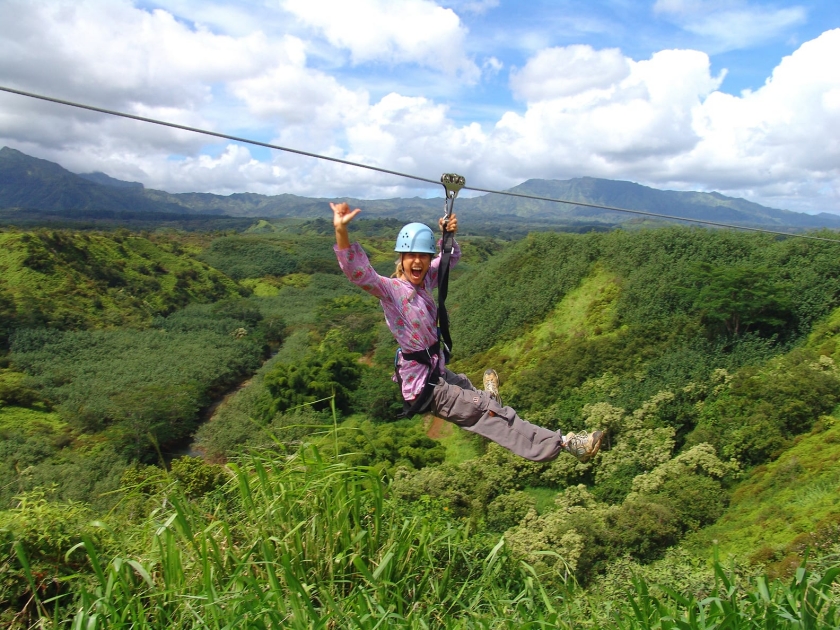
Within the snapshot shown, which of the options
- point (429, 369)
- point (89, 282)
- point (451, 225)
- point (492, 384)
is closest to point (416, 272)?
point (451, 225)

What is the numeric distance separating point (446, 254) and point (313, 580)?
2112 mm

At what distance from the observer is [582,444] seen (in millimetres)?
3992

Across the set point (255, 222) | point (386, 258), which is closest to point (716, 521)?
point (386, 258)

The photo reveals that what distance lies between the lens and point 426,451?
798 inches

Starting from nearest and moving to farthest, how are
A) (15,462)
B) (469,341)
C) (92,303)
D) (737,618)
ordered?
1. (737,618)
2. (15,462)
3. (469,341)
4. (92,303)

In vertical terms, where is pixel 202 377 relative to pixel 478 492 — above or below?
below

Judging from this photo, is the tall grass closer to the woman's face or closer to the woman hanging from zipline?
the woman hanging from zipline

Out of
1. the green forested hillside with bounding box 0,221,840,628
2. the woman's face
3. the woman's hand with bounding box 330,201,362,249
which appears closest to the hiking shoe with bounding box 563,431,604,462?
the green forested hillside with bounding box 0,221,840,628

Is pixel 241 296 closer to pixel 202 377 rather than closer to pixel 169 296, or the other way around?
pixel 169 296

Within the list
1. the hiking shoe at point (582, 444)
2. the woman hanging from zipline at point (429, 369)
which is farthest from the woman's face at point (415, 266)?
the hiking shoe at point (582, 444)

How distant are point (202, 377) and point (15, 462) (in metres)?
14.8

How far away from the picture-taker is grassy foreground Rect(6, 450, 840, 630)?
2383 millimetres

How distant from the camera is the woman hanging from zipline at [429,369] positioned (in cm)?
377

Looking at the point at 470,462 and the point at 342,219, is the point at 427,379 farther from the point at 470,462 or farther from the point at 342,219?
the point at 470,462
